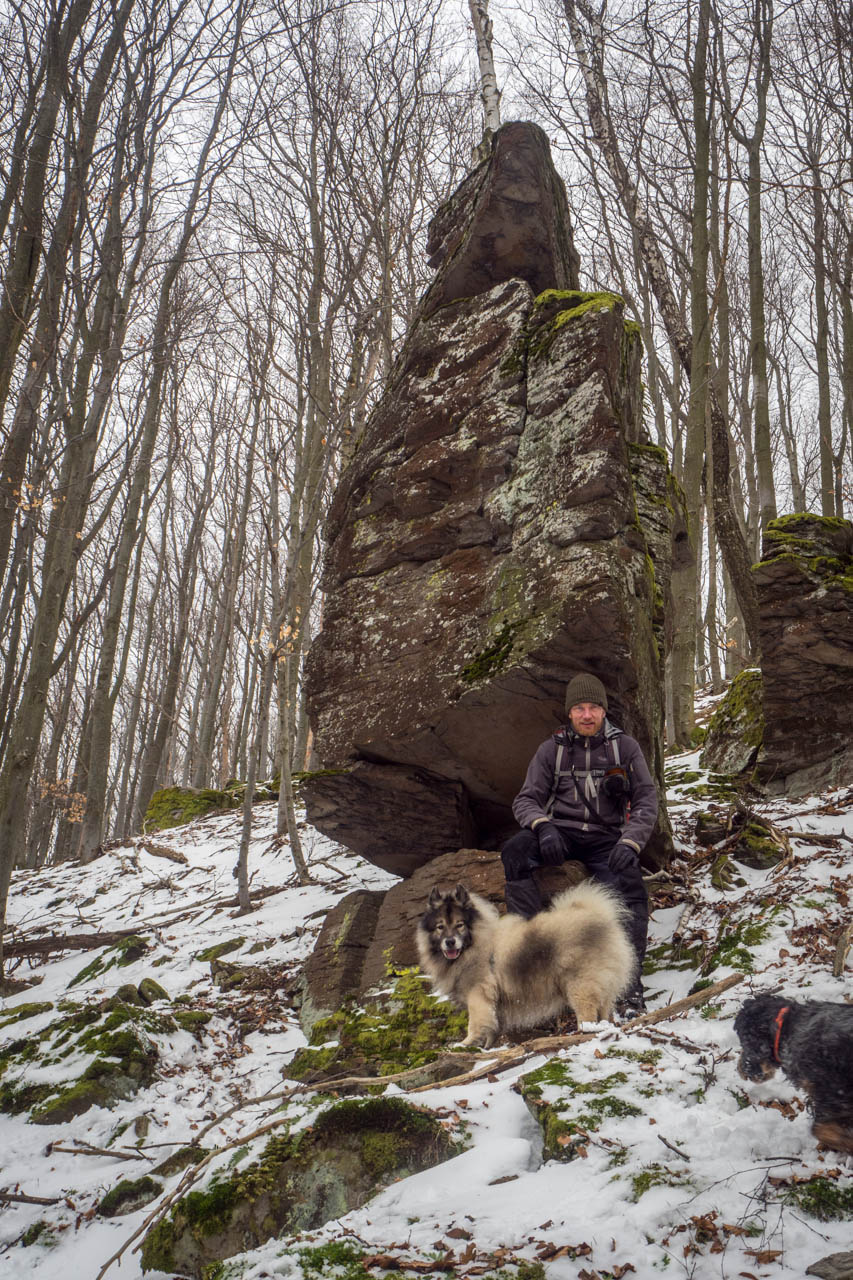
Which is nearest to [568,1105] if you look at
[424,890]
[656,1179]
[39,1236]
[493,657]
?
[656,1179]

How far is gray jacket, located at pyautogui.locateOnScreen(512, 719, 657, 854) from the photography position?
185 inches

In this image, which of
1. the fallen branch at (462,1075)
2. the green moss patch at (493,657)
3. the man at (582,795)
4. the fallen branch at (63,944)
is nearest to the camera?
the fallen branch at (462,1075)

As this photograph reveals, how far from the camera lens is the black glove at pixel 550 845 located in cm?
443

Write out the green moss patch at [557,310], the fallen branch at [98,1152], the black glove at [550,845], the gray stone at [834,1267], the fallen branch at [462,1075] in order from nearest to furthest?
the gray stone at [834,1267] < the fallen branch at [462,1075] < the fallen branch at [98,1152] < the black glove at [550,845] < the green moss patch at [557,310]

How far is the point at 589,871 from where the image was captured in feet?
15.7

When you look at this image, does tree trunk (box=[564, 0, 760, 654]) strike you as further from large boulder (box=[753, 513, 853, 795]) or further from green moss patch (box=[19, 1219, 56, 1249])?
green moss patch (box=[19, 1219, 56, 1249])

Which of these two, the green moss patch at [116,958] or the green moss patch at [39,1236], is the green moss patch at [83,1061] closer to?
the green moss patch at [39,1236]

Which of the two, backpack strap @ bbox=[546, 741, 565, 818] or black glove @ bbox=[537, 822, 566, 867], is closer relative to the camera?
black glove @ bbox=[537, 822, 566, 867]

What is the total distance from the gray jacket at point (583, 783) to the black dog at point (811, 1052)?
1.95 meters

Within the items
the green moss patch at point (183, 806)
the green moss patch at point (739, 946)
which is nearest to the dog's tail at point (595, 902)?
the green moss patch at point (739, 946)

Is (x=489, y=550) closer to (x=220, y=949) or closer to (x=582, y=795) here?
(x=582, y=795)

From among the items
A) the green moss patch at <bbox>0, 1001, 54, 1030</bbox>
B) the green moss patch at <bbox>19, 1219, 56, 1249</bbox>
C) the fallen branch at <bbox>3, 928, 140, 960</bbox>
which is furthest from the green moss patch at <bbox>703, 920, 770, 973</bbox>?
the fallen branch at <bbox>3, 928, 140, 960</bbox>

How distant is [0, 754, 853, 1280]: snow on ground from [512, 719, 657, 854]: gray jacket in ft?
2.86

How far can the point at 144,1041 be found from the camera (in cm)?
465
